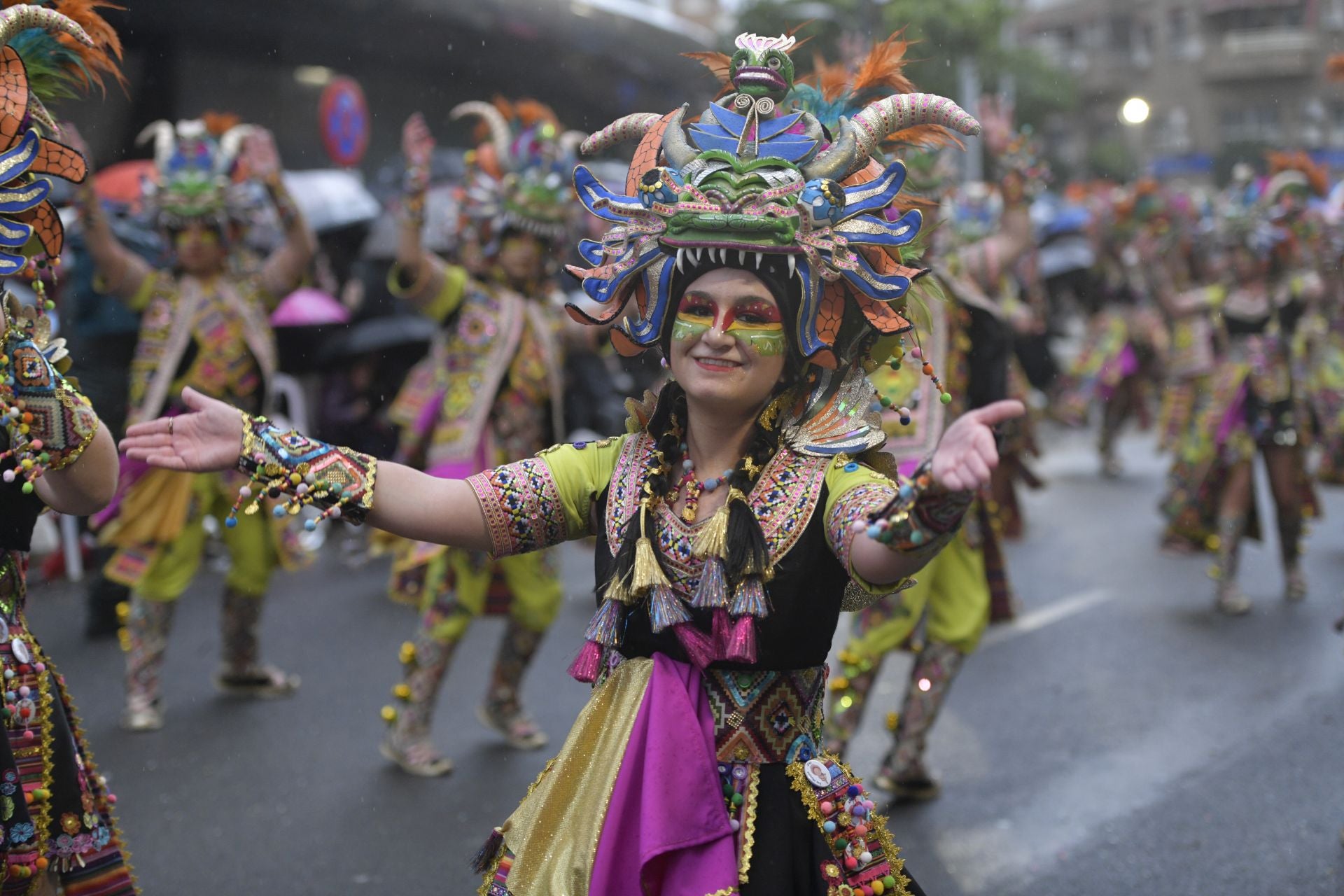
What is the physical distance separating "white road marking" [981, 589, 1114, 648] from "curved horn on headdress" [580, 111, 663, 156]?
4.84 metres

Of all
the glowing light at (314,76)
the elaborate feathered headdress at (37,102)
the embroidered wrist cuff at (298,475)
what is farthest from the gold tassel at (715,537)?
the glowing light at (314,76)

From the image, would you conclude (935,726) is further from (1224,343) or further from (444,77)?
(444,77)

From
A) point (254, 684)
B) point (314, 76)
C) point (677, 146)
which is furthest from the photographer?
point (314, 76)

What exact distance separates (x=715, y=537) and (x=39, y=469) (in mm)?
1368

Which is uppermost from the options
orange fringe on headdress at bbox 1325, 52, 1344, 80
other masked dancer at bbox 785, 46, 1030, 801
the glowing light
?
the glowing light

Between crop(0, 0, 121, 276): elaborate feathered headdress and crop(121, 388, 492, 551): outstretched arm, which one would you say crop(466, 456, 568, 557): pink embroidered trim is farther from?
crop(0, 0, 121, 276): elaborate feathered headdress

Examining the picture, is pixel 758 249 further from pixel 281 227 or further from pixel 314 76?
pixel 314 76

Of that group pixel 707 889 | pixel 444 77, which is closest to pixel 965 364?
pixel 707 889

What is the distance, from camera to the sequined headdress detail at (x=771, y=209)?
281 cm

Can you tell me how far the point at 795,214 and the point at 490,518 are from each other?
860 millimetres

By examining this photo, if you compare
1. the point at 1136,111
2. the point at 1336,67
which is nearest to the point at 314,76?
the point at 1136,111

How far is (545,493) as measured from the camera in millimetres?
2959

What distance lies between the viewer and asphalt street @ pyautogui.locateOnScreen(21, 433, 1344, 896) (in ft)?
15.5

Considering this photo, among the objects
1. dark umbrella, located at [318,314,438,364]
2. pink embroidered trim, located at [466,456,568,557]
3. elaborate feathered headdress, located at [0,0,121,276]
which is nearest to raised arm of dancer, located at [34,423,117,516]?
elaborate feathered headdress, located at [0,0,121,276]
